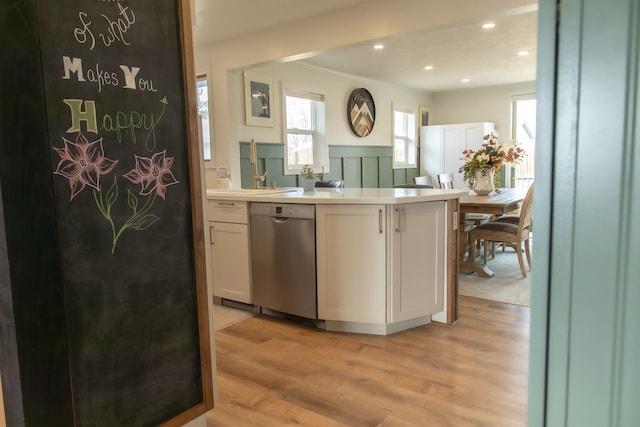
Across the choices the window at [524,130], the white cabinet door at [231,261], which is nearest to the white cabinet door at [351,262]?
the white cabinet door at [231,261]

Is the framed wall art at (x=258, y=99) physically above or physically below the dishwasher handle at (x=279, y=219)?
above

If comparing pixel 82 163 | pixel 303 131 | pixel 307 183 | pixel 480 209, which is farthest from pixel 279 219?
pixel 303 131

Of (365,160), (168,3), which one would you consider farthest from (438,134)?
(168,3)

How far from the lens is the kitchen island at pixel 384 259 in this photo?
9.04 feet

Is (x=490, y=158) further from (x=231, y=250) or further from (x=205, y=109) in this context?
(x=205, y=109)

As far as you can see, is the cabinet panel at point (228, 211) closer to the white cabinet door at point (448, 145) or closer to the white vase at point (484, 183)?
the white vase at point (484, 183)

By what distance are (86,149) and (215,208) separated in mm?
2039

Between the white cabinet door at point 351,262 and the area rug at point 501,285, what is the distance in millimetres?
1263

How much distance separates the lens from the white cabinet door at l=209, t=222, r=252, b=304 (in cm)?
328

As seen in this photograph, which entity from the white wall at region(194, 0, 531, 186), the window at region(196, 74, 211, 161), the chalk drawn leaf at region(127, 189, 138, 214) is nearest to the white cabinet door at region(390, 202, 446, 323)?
the white wall at region(194, 0, 531, 186)

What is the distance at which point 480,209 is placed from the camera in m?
3.96

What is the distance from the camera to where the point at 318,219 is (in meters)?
2.86

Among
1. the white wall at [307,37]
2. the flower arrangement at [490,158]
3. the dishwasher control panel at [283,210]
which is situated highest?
the white wall at [307,37]

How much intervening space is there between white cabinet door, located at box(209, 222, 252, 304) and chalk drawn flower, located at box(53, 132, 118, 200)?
5.97 feet
